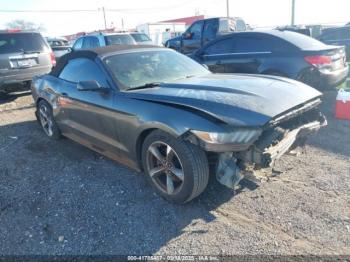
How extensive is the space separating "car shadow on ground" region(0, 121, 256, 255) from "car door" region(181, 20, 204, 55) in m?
8.41

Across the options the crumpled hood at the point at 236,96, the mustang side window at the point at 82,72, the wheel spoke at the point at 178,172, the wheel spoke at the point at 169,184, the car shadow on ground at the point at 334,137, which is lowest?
the car shadow on ground at the point at 334,137

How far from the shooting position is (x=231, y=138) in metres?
2.80

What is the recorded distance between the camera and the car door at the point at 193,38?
12022 mm

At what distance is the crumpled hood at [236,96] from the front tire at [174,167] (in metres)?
0.39

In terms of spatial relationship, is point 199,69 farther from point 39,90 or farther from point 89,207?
point 39,90

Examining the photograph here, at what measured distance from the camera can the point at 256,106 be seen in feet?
9.80

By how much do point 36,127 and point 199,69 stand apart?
3784 mm

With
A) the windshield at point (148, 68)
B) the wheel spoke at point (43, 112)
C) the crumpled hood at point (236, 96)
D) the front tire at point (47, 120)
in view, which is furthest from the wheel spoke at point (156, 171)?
the wheel spoke at point (43, 112)

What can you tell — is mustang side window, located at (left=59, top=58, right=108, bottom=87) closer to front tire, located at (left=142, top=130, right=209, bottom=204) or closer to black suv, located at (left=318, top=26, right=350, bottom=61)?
front tire, located at (left=142, top=130, right=209, bottom=204)

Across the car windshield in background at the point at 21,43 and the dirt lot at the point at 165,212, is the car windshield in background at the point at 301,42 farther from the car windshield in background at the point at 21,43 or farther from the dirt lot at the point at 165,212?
the car windshield in background at the point at 21,43

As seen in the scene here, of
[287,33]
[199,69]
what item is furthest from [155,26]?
[199,69]

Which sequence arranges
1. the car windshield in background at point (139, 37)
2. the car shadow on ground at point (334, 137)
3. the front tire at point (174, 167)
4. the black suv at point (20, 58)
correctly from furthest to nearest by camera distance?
the car windshield in background at point (139, 37) < the black suv at point (20, 58) < the car shadow on ground at point (334, 137) < the front tire at point (174, 167)

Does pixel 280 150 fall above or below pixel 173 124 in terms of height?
below

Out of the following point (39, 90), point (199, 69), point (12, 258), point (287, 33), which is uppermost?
point (287, 33)
